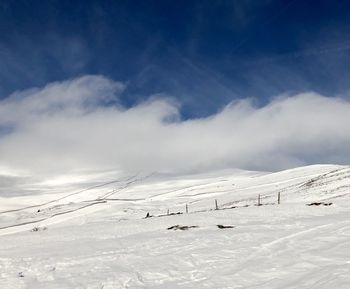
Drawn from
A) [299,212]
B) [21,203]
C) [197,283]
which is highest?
[21,203]

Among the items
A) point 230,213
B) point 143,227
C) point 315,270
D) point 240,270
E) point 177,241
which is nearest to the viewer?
point 315,270

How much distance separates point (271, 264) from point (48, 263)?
7.27m

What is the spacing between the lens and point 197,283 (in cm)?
1009

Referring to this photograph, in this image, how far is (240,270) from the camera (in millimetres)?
10945

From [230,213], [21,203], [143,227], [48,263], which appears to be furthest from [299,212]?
[21,203]

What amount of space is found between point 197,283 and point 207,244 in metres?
5.67

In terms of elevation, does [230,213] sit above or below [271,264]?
above

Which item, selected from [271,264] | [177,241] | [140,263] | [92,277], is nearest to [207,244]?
[177,241]

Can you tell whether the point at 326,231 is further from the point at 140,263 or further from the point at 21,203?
the point at 21,203

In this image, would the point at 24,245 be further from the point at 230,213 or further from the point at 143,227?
the point at 230,213

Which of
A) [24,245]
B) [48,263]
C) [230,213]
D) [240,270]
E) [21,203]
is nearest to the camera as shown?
[240,270]

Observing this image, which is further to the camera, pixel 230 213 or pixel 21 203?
pixel 21 203

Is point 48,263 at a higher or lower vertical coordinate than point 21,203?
lower

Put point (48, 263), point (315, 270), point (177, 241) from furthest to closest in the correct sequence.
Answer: point (177, 241)
point (48, 263)
point (315, 270)
